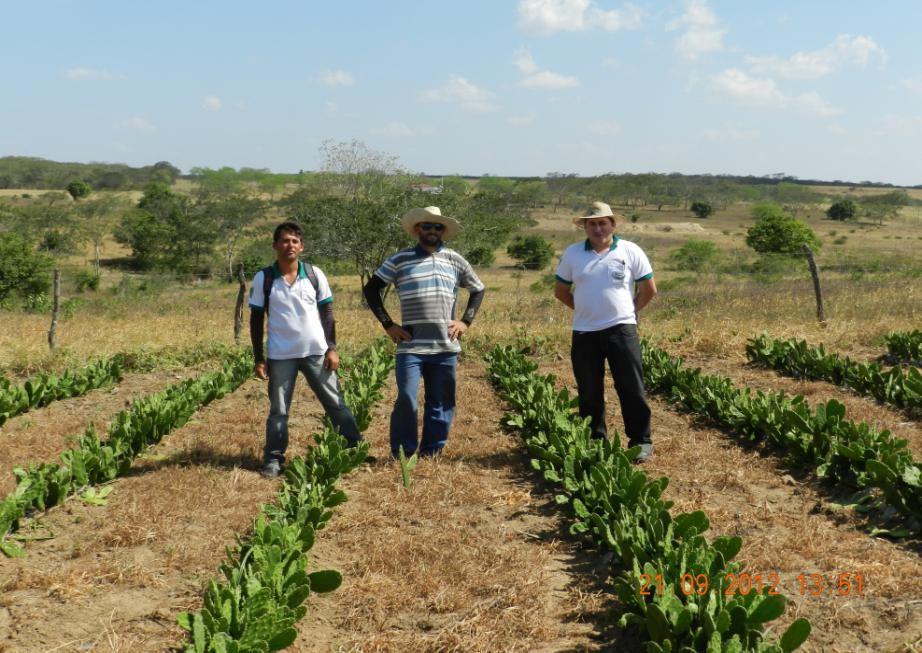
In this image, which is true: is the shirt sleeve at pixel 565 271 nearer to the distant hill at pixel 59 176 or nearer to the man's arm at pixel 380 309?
the man's arm at pixel 380 309

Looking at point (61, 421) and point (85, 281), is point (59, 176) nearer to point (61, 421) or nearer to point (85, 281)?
point (85, 281)

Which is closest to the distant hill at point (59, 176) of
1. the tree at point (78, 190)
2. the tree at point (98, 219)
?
the tree at point (78, 190)

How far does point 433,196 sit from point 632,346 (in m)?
20.3

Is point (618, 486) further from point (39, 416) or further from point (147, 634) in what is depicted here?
point (39, 416)

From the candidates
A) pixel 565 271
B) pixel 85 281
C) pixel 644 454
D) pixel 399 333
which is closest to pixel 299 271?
pixel 399 333

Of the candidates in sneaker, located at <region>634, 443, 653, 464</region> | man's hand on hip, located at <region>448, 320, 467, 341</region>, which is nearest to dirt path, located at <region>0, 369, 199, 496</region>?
man's hand on hip, located at <region>448, 320, 467, 341</region>

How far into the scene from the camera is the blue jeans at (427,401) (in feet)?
18.2

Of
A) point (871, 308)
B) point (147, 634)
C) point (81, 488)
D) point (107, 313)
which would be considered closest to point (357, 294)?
point (107, 313)

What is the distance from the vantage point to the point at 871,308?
13.1 meters

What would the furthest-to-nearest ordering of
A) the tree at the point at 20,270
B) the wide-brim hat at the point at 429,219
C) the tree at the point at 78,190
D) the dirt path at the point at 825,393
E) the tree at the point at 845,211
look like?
the tree at the point at 845,211 → the tree at the point at 78,190 → the tree at the point at 20,270 → the dirt path at the point at 825,393 → the wide-brim hat at the point at 429,219

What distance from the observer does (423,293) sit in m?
5.48

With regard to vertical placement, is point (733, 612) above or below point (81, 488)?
above
